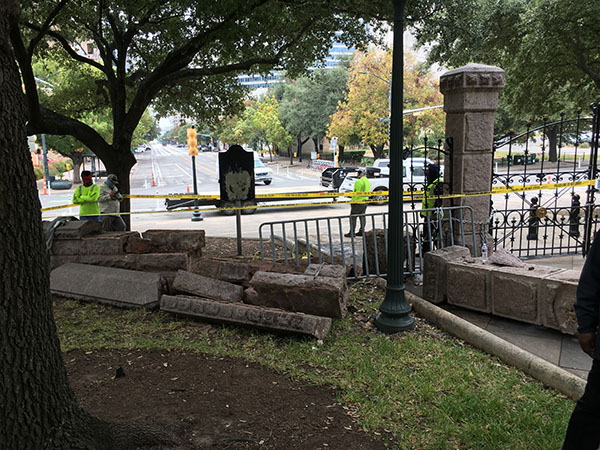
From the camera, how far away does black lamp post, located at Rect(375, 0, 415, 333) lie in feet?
16.6

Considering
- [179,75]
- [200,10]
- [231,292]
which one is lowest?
[231,292]

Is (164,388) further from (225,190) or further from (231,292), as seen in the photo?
(225,190)

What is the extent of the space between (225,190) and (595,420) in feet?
24.6

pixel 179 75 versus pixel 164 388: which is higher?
pixel 179 75

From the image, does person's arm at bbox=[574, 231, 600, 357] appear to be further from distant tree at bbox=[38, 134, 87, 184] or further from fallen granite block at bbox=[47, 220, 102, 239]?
distant tree at bbox=[38, 134, 87, 184]

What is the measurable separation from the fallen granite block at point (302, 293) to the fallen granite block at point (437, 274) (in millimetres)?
1345

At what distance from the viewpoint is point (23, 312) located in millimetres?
2416

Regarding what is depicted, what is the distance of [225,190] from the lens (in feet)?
30.2

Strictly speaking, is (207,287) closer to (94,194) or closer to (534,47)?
(94,194)

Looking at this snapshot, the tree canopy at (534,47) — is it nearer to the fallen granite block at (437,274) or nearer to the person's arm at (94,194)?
the fallen granite block at (437,274)

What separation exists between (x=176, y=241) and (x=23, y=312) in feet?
15.4

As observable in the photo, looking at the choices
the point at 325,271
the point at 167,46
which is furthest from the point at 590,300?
the point at 167,46

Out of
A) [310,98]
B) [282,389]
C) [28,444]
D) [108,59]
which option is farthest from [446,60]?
[310,98]

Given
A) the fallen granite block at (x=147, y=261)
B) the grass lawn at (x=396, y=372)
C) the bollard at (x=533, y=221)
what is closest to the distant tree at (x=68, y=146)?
the fallen granite block at (x=147, y=261)
